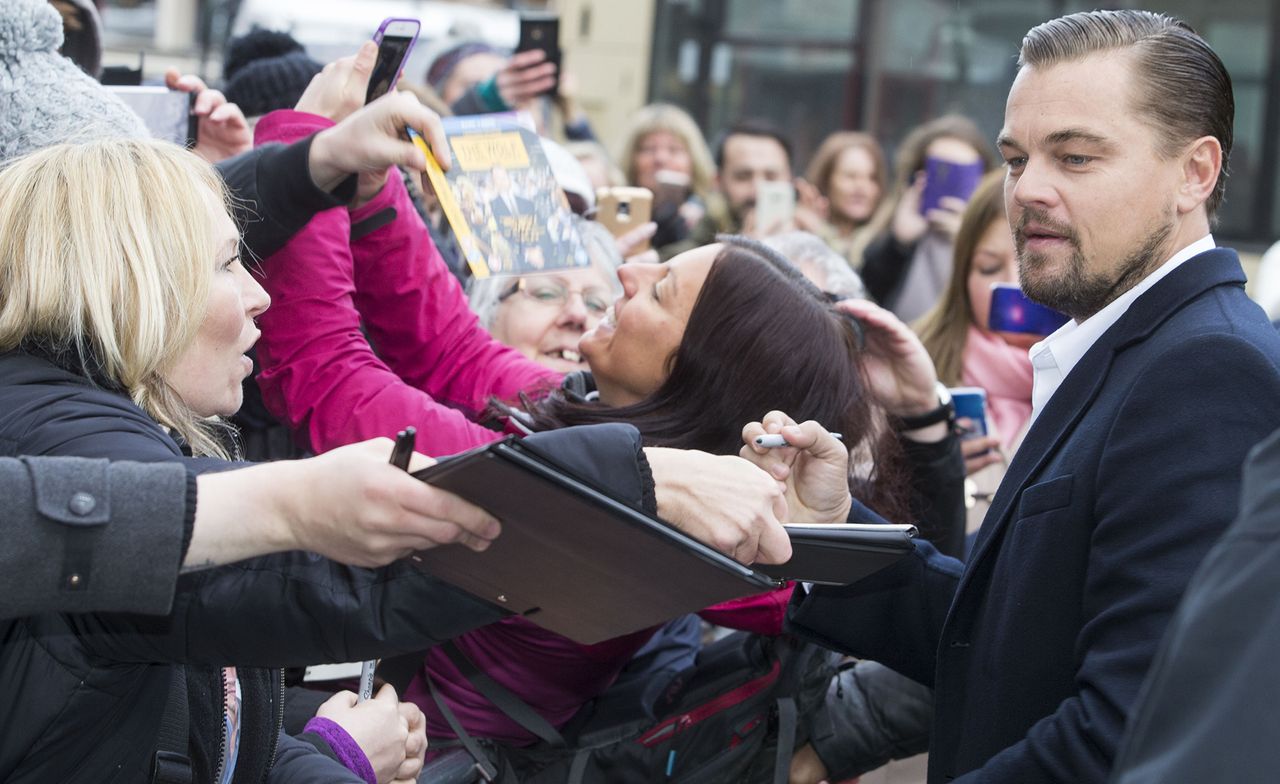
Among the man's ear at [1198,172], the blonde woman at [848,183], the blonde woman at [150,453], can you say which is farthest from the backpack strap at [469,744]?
the blonde woman at [848,183]

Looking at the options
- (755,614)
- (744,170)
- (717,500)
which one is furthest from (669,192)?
(717,500)

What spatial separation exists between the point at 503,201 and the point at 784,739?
113cm

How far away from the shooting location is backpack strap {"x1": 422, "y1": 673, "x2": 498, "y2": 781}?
2.54 m

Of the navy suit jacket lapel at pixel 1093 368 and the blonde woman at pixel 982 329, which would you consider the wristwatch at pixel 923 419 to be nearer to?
the navy suit jacket lapel at pixel 1093 368

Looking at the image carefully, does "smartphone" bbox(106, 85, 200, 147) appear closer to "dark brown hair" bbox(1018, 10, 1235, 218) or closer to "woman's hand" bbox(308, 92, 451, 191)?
"woman's hand" bbox(308, 92, 451, 191)

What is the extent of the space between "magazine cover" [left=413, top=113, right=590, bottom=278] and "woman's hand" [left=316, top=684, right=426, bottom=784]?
0.73 metres

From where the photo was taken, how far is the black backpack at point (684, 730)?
2.57 metres

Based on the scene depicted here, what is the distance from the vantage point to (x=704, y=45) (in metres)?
9.18

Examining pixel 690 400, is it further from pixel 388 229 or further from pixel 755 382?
pixel 388 229

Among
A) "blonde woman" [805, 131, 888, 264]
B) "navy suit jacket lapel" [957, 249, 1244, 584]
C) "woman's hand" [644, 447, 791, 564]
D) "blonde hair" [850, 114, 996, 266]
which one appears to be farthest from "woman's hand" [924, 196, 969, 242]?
"woman's hand" [644, 447, 791, 564]

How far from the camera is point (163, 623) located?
1.52 meters

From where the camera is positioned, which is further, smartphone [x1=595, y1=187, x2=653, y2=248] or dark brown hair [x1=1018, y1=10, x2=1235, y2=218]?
smartphone [x1=595, y1=187, x2=653, y2=248]

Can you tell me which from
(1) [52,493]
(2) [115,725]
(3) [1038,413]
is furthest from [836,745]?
(1) [52,493]

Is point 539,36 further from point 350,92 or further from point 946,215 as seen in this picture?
point 946,215
